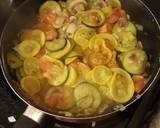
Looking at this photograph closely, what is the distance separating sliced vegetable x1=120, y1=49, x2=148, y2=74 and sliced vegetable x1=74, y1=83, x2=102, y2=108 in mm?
107

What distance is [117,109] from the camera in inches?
34.5

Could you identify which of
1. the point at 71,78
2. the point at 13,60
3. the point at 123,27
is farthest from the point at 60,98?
the point at 123,27

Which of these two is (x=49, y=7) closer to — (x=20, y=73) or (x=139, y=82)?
(x=20, y=73)

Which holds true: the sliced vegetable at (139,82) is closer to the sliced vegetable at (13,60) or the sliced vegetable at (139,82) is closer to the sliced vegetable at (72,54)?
the sliced vegetable at (72,54)

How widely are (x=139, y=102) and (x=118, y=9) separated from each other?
289 millimetres

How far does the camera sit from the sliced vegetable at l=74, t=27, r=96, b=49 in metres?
1.04

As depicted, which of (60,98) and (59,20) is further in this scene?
(59,20)

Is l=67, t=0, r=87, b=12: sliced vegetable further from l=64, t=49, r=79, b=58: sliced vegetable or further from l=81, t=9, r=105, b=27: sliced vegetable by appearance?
l=64, t=49, r=79, b=58: sliced vegetable

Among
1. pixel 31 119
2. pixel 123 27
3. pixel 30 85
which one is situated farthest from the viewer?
pixel 123 27

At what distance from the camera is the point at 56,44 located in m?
1.03

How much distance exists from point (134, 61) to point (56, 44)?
7.9 inches

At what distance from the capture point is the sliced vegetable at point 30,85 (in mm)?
956

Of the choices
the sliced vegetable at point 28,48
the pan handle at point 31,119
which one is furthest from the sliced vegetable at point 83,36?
the pan handle at point 31,119

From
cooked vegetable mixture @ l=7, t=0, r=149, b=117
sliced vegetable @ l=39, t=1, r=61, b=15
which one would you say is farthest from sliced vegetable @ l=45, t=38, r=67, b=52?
sliced vegetable @ l=39, t=1, r=61, b=15
